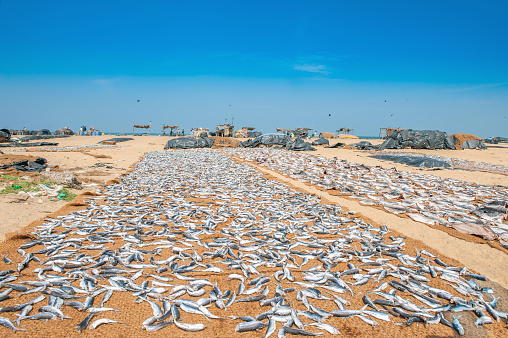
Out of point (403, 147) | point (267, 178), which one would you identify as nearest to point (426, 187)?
point (267, 178)

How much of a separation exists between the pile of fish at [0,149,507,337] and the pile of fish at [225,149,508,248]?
5.76ft

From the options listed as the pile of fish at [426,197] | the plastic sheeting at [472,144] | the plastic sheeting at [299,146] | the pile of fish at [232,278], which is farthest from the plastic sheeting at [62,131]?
the plastic sheeting at [472,144]

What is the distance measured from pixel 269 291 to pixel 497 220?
5895 millimetres

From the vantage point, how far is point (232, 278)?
345cm

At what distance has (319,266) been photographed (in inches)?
148

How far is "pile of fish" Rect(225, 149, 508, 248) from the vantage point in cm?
579

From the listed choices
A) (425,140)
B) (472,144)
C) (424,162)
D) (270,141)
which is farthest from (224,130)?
(472,144)

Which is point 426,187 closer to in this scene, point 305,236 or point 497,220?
point 497,220

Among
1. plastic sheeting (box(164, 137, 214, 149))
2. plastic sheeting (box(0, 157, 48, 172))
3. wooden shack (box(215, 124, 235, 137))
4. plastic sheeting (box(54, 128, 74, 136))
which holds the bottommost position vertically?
plastic sheeting (box(0, 157, 48, 172))

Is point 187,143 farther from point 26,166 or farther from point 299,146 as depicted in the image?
point 26,166

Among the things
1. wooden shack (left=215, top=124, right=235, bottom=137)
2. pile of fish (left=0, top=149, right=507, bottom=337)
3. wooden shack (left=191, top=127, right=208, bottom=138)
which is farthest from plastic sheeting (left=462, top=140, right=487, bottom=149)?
pile of fish (left=0, top=149, right=507, bottom=337)

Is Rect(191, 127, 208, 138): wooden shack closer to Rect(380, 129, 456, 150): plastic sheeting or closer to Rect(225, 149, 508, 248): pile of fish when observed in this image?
Rect(380, 129, 456, 150): plastic sheeting

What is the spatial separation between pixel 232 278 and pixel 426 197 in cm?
697

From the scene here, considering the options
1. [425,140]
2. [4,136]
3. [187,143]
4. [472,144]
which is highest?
[425,140]
